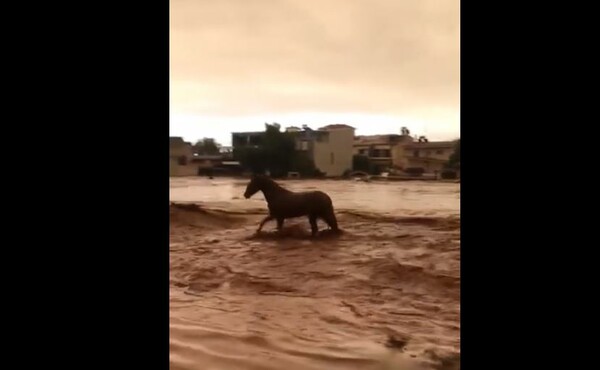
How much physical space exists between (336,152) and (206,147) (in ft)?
1.46

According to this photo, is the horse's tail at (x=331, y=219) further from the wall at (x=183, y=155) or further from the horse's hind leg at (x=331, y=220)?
the wall at (x=183, y=155)

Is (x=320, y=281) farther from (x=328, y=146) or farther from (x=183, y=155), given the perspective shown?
(x=183, y=155)

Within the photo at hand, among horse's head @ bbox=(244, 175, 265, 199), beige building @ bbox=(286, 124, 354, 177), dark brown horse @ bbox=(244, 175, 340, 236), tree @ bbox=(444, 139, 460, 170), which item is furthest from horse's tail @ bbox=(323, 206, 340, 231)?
tree @ bbox=(444, 139, 460, 170)

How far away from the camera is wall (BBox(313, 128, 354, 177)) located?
169 centimetres

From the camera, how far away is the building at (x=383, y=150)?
1.66 m

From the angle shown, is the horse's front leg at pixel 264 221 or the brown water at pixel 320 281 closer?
the brown water at pixel 320 281

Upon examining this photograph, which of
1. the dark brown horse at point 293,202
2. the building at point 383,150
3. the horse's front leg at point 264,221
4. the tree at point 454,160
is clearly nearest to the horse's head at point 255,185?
the dark brown horse at point 293,202

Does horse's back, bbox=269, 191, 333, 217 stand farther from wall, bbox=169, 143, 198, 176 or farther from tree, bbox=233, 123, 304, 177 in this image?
wall, bbox=169, 143, 198, 176

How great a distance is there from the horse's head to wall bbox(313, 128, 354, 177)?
0.67ft

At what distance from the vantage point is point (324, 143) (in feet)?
5.59

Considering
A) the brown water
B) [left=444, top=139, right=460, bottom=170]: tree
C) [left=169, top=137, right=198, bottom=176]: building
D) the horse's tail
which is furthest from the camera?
the horse's tail
